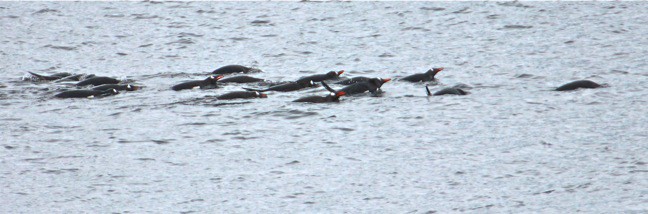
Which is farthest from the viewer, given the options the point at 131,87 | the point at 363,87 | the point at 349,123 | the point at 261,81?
the point at 261,81

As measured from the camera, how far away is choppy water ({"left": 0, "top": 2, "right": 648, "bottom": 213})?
11.6 metres

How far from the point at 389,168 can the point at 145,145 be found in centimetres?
358

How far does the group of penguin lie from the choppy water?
0.96 feet

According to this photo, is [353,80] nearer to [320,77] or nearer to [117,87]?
[320,77]

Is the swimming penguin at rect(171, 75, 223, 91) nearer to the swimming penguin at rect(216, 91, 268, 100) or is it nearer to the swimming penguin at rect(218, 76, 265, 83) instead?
the swimming penguin at rect(218, 76, 265, 83)

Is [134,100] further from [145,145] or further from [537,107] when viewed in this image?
[537,107]

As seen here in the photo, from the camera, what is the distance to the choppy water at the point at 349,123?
11602 millimetres

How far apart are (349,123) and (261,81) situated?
4463mm

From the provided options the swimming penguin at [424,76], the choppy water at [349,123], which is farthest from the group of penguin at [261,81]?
the choppy water at [349,123]

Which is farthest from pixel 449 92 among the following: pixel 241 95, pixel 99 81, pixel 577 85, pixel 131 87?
pixel 99 81

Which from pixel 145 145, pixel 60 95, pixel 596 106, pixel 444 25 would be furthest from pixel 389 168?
pixel 444 25

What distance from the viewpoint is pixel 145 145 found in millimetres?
14453

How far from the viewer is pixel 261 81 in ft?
64.7

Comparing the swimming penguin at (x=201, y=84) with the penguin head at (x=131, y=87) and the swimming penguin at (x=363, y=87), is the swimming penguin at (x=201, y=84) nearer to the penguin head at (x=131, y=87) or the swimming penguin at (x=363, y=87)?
the penguin head at (x=131, y=87)
